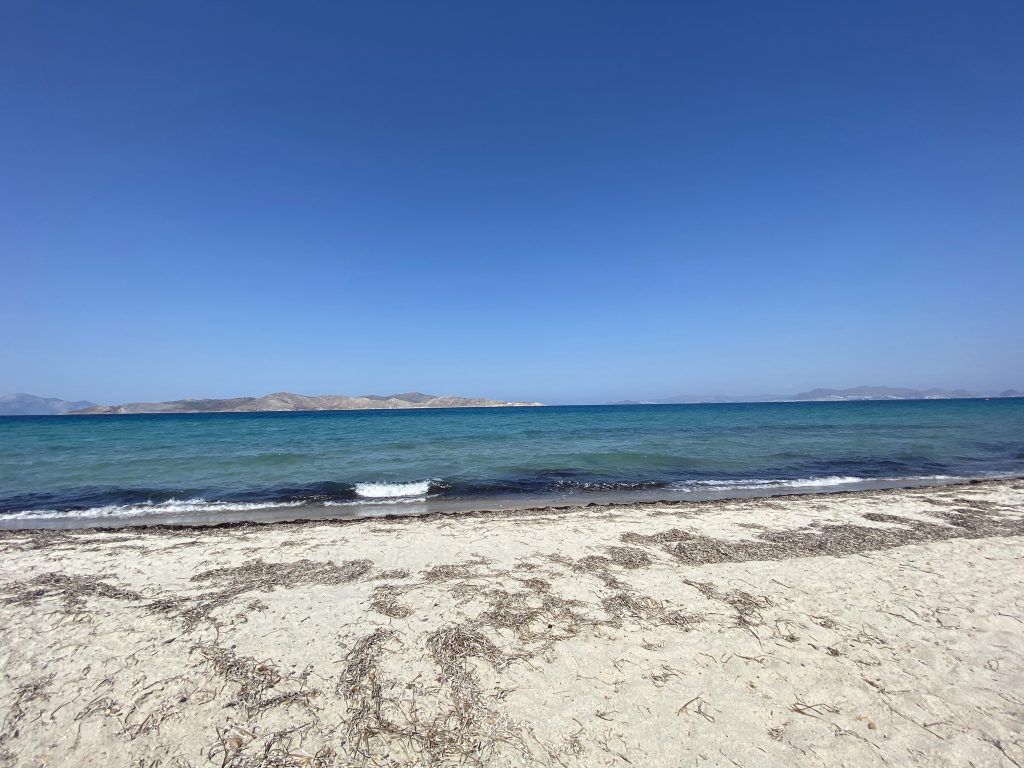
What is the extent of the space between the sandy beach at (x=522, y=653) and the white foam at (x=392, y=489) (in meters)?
5.67

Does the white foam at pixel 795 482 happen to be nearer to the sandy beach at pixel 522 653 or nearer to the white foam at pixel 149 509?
the sandy beach at pixel 522 653

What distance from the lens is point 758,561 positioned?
6.80m

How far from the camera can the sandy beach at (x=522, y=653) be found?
3262 mm

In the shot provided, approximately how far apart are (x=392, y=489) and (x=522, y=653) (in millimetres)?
10658

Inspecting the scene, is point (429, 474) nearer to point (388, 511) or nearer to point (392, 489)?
point (392, 489)

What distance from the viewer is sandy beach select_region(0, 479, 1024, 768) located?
3.26 metres

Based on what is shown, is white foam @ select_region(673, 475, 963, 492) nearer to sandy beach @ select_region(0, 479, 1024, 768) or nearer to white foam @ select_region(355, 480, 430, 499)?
sandy beach @ select_region(0, 479, 1024, 768)

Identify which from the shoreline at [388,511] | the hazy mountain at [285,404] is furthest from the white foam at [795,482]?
the hazy mountain at [285,404]

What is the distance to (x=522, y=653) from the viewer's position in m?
4.32

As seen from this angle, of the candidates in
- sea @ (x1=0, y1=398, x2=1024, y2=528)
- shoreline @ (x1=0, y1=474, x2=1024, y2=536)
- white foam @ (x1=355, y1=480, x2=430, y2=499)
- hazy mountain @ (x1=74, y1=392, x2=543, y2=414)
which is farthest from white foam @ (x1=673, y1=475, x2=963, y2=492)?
hazy mountain @ (x1=74, y1=392, x2=543, y2=414)

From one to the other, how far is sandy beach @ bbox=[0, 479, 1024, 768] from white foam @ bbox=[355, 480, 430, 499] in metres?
5.67

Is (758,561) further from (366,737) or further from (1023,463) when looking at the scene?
(1023,463)

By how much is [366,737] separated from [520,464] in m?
15.0

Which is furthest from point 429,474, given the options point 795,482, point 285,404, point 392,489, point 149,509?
point 285,404
